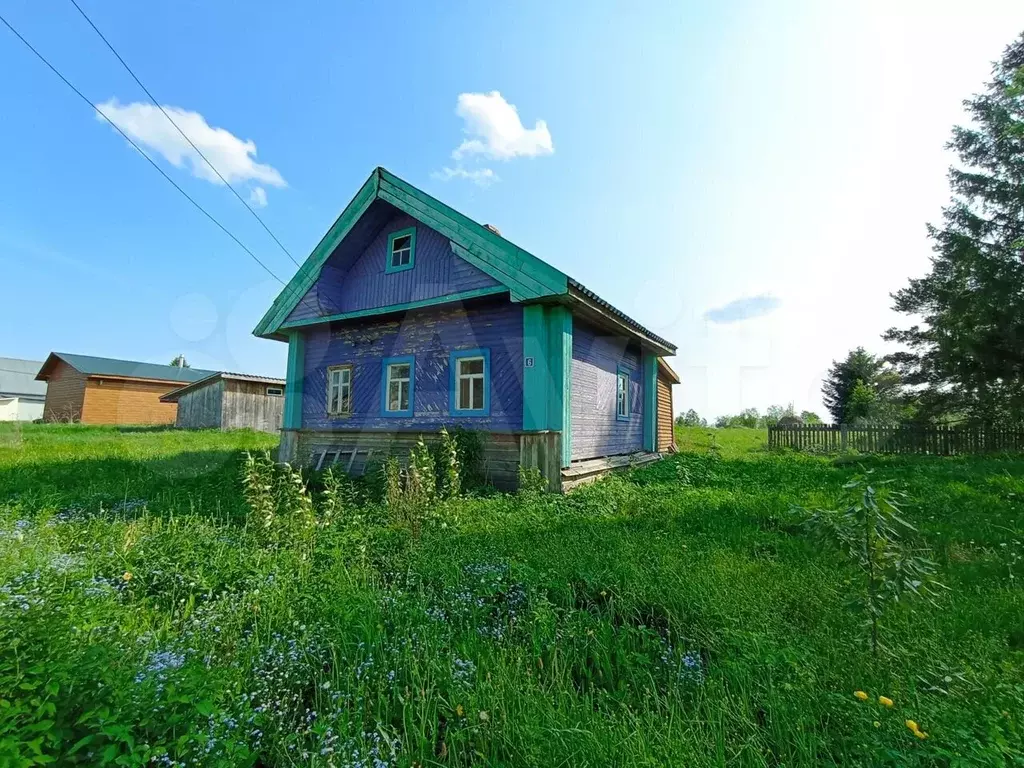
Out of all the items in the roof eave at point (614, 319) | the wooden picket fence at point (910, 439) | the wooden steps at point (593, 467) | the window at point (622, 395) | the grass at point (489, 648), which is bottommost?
the grass at point (489, 648)

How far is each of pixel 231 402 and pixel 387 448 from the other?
16.5 meters

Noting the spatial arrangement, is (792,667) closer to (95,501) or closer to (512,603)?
(512,603)

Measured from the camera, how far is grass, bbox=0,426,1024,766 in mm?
1869

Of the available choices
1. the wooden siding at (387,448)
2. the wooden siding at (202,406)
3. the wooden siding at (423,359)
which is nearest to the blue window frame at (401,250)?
the wooden siding at (423,359)

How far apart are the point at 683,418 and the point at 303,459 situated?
46.7 m

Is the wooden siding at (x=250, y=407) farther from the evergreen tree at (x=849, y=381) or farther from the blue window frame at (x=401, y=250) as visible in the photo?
the evergreen tree at (x=849, y=381)

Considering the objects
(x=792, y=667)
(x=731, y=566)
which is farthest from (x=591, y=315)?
(x=792, y=667)

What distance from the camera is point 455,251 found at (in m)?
9.00

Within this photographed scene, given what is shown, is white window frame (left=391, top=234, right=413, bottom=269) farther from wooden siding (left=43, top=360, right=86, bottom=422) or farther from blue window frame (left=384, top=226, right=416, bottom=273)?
wooden siding (left=43, top=360, right=86, bottom=422)

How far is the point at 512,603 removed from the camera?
3.41 meters

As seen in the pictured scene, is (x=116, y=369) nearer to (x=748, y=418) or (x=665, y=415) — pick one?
→ (x=665, y=415)

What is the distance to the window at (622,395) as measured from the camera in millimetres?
11531

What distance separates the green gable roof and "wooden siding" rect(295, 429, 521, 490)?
9.23 ft

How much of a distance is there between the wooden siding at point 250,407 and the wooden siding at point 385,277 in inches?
496
